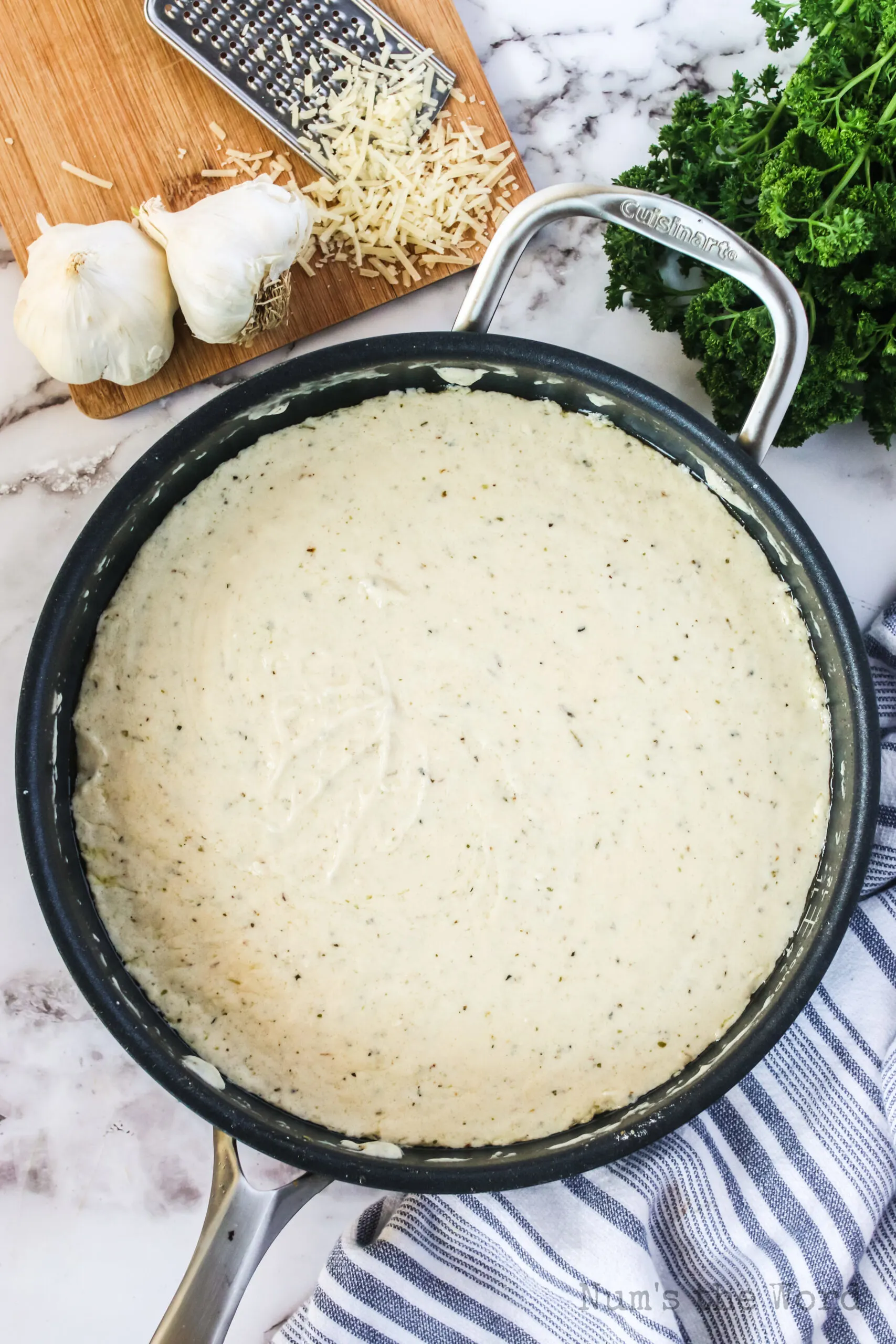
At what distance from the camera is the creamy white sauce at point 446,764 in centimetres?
133

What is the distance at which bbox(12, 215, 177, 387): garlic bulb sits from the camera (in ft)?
4.10

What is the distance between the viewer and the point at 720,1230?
1371 millimetres

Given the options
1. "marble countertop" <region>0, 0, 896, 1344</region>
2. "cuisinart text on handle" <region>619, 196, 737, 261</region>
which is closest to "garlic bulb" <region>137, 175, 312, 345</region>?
"marble countertop" <region>0, 0, 896, 1344</region>

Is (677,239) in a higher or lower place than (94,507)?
higher

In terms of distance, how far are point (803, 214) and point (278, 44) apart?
2.22 ft

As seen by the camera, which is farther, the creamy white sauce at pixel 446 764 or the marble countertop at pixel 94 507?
the marble countertop at pixel 94 507

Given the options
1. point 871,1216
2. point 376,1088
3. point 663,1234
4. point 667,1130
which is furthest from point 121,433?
point 871,1216

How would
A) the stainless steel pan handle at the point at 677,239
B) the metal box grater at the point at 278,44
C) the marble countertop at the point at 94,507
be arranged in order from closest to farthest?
the stainless steel pan handle at the point at 677,239
the metal box grater at the point at 278,44
the marble countertop at the point at 94,507

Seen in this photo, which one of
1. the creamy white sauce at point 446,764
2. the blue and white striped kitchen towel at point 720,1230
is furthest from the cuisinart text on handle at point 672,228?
the blue and white striped kitchen towel at point 720,1230

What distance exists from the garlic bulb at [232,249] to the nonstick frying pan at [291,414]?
0.13 m

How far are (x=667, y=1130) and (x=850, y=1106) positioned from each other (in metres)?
0.29

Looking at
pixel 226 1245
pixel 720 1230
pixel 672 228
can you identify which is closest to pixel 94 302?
pixel 672 228

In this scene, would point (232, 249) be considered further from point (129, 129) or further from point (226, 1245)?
point (226, 1245)

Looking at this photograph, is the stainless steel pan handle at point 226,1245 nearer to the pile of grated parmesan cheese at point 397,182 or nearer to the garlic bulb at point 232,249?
the garlic bulb at point 232,249
